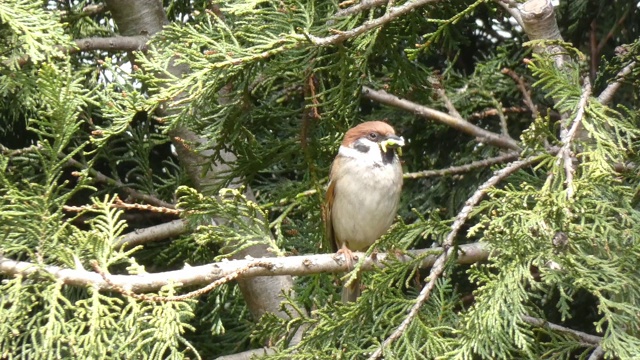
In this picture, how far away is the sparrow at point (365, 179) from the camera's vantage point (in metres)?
4.02

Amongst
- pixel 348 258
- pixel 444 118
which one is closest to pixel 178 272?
pixel 348 258

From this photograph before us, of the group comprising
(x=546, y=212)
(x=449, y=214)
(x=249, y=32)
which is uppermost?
(x=249, y=32)

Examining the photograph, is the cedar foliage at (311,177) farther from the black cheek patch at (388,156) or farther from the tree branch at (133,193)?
the black cheek patch at (388,156)

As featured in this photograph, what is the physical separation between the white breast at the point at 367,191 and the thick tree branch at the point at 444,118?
242mm

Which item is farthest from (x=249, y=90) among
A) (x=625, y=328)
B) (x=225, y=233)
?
(x=625, y=328)

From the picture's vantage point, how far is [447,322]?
10.0 feet

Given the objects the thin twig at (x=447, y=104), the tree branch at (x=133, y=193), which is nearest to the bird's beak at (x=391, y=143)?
the thin twig at (x=447, y=104)

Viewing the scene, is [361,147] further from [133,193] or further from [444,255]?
[444,255]

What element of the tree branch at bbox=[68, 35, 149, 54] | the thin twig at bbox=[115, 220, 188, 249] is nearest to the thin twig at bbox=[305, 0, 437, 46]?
the tree branch at bbox=[68, 35, 149, 54]

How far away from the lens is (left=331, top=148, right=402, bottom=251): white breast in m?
4.04

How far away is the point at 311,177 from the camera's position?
369 centimetres

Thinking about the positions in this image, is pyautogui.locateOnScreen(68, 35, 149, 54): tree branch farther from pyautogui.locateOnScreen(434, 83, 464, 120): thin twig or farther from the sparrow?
pyautogui.locateOnScreen(434, 83, 464, 120): thin twig

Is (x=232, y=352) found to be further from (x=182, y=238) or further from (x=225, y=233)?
(x=225, y=233)

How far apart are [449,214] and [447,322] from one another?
122 cm
